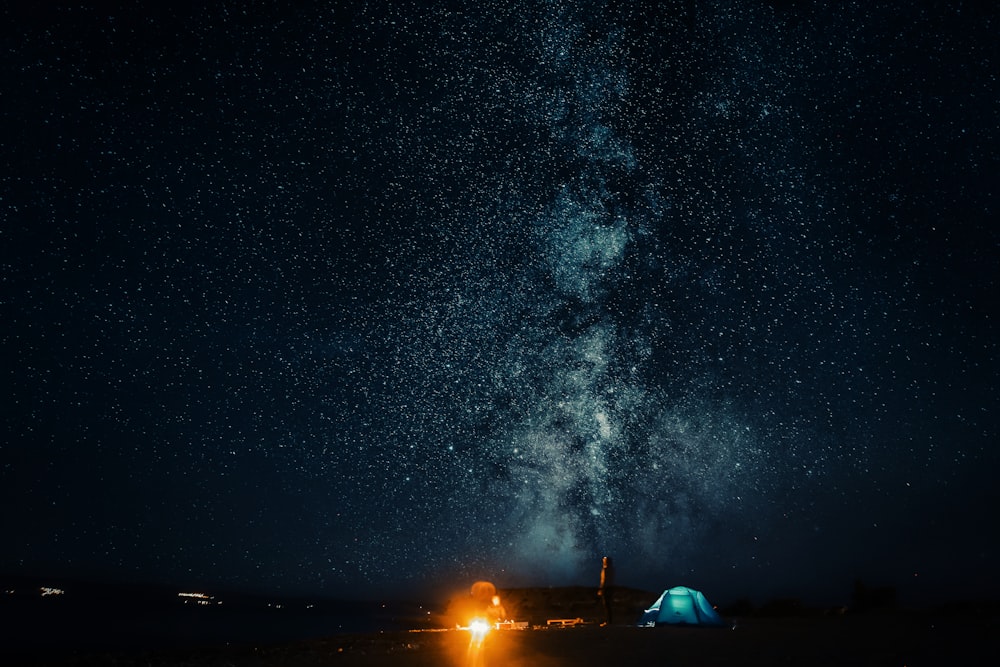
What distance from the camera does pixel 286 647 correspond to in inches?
682

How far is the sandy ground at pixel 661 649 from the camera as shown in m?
11.3

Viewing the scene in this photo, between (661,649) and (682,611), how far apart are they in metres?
9.86

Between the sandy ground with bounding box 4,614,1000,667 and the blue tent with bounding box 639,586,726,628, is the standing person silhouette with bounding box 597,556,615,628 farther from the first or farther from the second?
the sandy ground with bounding box 4,614,1000,667

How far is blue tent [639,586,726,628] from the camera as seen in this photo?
830 inches

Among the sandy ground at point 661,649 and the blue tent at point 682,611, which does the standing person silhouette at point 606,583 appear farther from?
the sandy ground at point 661,649

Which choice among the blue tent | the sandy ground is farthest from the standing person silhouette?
the sandy ground

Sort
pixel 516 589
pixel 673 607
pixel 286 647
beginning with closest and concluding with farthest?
1. pixel 286 647
2. pixel 673 607
3. pixel 516 589

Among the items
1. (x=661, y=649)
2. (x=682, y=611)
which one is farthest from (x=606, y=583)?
(x=661, y=649)

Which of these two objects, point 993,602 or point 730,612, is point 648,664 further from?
point 730,612

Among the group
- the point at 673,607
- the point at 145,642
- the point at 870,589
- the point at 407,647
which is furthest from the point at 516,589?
the point at 407,647

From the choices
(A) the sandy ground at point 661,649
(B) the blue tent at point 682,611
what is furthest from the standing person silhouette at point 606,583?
(A) the sandy ground at point 661,649

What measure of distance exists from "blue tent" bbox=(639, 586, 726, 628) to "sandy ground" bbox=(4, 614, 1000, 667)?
450 centimetres

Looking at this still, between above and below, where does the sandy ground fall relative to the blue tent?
below

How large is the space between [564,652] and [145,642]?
4760cm
